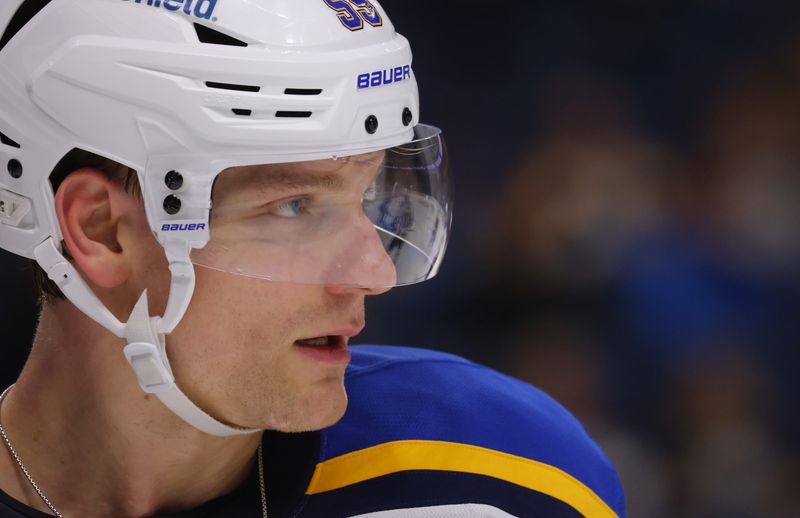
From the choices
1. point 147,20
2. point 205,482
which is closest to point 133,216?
point 147,20

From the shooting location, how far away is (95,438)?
5.17 feet

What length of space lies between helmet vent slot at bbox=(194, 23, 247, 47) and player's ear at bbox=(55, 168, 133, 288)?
22 centimetres

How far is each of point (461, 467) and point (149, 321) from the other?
0.53m

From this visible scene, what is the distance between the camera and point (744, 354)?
10.1ft

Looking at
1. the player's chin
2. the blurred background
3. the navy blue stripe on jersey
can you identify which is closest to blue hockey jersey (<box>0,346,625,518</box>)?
the navy blue stripe on jersey

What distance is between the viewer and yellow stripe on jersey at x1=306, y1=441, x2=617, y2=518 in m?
1.71

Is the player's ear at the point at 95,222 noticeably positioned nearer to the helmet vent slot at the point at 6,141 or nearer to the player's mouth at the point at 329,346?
the helmet vent slot at the point at 6,141

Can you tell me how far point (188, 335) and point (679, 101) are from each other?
210cm

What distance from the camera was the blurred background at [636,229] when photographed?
306cm

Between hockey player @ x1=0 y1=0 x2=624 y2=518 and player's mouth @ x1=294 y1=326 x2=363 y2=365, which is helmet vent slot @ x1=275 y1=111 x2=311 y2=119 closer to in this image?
hockey player @ x1=0 y1=0 x2=624 y2=518

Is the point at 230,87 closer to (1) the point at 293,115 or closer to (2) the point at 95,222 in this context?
(1) the point at 293,115

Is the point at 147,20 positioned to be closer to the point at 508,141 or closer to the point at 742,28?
the point at 508,141

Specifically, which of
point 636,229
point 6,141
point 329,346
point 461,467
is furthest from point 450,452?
point 636,229

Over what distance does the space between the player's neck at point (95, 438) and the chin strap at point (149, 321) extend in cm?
5
